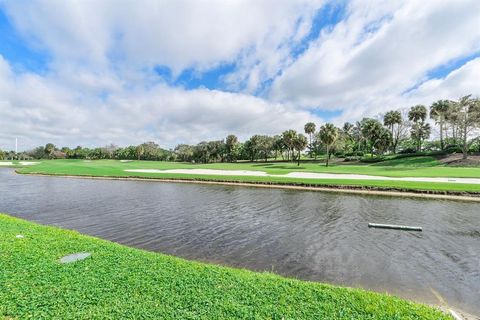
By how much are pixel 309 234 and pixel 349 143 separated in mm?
93347

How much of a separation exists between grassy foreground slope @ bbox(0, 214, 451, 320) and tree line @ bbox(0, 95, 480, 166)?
55.2 metres

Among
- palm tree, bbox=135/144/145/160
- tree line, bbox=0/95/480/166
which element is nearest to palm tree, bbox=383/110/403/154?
tree line, bbox=0/95/480/166

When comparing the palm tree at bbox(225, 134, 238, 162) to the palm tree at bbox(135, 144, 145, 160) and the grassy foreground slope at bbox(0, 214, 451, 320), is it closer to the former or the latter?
the palm tree at bbox(135, 144, 145, 160)

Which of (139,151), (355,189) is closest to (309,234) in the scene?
(355,189)

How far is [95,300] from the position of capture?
4.90 meters

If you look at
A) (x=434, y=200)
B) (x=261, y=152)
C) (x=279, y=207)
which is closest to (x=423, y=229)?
(x=279, y=207)

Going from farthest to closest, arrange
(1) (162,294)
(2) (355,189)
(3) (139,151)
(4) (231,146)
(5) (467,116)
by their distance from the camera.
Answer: (3) (139,151)
(4) (231,146)
(5) (467,116)
(2) (355,189)
(1) (162,294)

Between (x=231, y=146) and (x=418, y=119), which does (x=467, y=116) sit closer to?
(x=418, y=119)

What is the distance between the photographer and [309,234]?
11617 mm

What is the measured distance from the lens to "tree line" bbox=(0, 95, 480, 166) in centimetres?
5491

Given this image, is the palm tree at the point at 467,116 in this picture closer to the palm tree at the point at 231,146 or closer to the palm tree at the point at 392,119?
the palm tree at the point at 392,119

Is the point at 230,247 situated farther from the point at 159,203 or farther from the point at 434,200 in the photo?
the point at 434,200

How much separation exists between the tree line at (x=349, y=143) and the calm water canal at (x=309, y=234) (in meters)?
43.7

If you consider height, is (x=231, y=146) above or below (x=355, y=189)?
above
